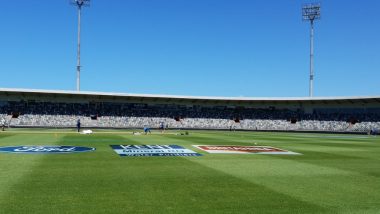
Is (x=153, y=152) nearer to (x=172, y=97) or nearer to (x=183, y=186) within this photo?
(x=183, y=186)

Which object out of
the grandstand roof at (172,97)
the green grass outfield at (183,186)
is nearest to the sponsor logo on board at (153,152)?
the green grass outfield at (183,186)

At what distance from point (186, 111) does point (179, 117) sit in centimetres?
211

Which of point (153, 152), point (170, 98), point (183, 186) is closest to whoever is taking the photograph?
point (183, 186)

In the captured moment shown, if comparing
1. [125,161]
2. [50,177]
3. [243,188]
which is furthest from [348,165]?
[50,177]

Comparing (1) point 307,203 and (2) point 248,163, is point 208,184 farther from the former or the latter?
(2) point 248,163

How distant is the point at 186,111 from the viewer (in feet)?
256

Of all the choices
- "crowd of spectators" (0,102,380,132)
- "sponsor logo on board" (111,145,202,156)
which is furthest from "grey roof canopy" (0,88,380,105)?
"sponsor logo on board" (111,145,202,156)

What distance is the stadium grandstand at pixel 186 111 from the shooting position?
68500 mm

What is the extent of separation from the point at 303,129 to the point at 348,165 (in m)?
58.7

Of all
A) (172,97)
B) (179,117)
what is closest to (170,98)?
(172,97)

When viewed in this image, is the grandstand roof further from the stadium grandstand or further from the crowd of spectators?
the crowd of spectators

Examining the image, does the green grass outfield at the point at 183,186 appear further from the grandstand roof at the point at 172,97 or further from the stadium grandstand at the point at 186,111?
the stadium grandstand at the point at 186,111

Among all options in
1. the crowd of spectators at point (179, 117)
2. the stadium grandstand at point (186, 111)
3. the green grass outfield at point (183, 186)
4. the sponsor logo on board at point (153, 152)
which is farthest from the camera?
the crowd of spectators at point (179, 117)

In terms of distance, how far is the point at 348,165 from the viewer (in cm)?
1642
